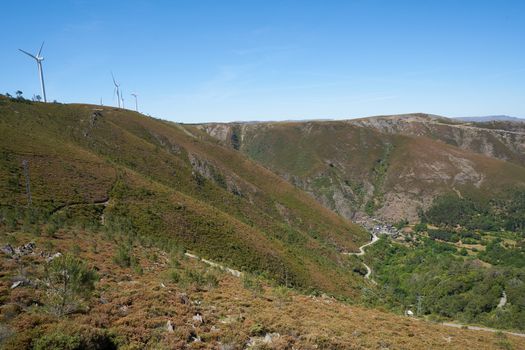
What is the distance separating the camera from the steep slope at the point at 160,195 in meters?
56.4

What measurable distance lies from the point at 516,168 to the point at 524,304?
15060cm

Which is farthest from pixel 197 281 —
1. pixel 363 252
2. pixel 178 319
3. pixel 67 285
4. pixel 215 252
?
pixel 363 252

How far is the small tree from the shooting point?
58.2 feet

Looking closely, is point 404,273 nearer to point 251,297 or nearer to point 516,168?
point 251,297

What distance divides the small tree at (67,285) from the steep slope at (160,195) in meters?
28.6

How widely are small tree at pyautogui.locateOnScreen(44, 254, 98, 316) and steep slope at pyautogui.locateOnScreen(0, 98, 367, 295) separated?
28608mm

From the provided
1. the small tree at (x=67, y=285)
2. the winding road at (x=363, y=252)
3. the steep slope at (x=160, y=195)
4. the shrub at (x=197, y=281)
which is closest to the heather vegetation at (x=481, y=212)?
the winding road at (x=363, y=252)

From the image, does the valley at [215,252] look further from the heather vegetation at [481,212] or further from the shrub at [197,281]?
the heather vegetation at [481,212]

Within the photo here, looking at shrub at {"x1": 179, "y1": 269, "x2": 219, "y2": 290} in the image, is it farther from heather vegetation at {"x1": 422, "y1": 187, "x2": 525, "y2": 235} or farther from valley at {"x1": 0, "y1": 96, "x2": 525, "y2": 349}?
heather vegetation at {"x1": 422, "y1": 187, "x2": 525, "y2": 235}

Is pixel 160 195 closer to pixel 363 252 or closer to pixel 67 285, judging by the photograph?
pixel 67 285

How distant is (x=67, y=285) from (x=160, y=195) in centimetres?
5074

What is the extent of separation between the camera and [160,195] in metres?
68.3

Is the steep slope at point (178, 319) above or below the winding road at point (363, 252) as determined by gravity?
above

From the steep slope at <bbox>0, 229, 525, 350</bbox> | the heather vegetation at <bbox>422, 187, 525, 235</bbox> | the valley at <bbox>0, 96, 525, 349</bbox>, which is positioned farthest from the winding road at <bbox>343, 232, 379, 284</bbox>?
the steep slope at <bbox>0, 229, 525, 350</bbox>
